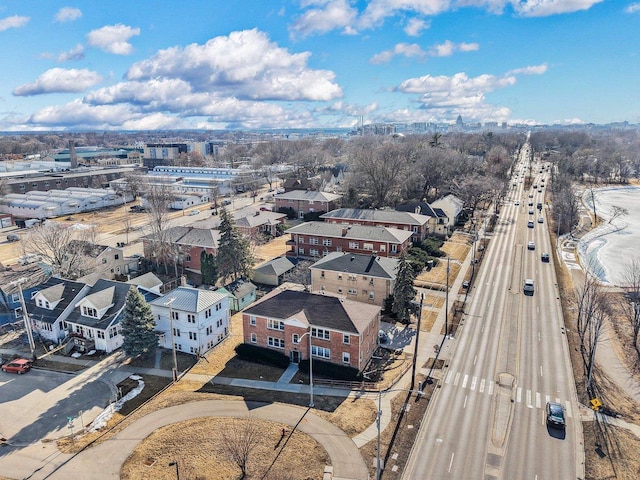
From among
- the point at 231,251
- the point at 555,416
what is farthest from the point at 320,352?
the point at 231,251

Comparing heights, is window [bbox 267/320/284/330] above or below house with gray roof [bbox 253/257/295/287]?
above

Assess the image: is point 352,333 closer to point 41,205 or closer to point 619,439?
point 619,439

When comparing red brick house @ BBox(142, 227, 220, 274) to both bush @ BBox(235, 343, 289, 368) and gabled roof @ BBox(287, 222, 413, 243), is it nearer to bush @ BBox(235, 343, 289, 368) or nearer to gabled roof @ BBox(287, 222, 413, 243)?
gabled roof @ BBox(287, 222, 413, 243)

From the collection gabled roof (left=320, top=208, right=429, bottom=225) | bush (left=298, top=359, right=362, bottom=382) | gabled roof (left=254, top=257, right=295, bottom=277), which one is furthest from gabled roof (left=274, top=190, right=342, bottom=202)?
bush (left=298, top=359, right=362, bottom=382)

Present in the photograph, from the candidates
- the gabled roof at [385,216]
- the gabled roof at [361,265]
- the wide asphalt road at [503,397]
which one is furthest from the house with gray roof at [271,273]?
the wide asphalt road at [503,397]

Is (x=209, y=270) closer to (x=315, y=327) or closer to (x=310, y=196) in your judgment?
(x=315, y=327)
